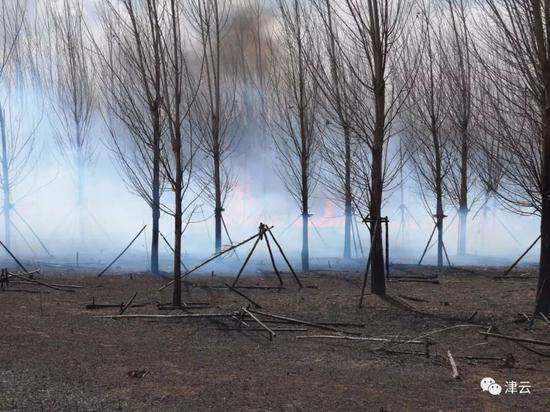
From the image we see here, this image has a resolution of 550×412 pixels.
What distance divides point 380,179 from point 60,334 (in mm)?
6343

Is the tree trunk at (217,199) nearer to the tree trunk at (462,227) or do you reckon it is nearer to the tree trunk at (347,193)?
the tree trunk at (347,193)

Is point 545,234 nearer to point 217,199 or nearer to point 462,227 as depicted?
point 217,199

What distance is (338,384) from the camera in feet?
18.5

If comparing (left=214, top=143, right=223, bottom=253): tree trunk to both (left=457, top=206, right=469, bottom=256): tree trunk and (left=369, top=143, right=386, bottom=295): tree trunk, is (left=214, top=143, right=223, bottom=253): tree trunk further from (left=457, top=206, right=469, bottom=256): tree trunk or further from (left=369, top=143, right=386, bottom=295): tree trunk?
(left=457, top=206, right=469, bottom=256): tree trunk

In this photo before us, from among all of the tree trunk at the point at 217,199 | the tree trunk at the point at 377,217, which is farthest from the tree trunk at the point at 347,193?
the tree trunk at the point at 377,217

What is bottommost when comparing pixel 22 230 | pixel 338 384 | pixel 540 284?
pixel 338 384

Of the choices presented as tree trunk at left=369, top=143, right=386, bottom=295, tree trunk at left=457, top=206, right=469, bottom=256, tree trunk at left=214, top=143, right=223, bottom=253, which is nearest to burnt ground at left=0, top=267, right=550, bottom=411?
tree trunk at left=369, top=143, right=386, bottom=295

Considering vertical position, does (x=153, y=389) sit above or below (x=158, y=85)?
below

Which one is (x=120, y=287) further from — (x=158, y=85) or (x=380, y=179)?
(x=380, y=179)

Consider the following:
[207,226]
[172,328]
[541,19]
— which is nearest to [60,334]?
[172,328]

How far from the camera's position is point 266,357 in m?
6.86
